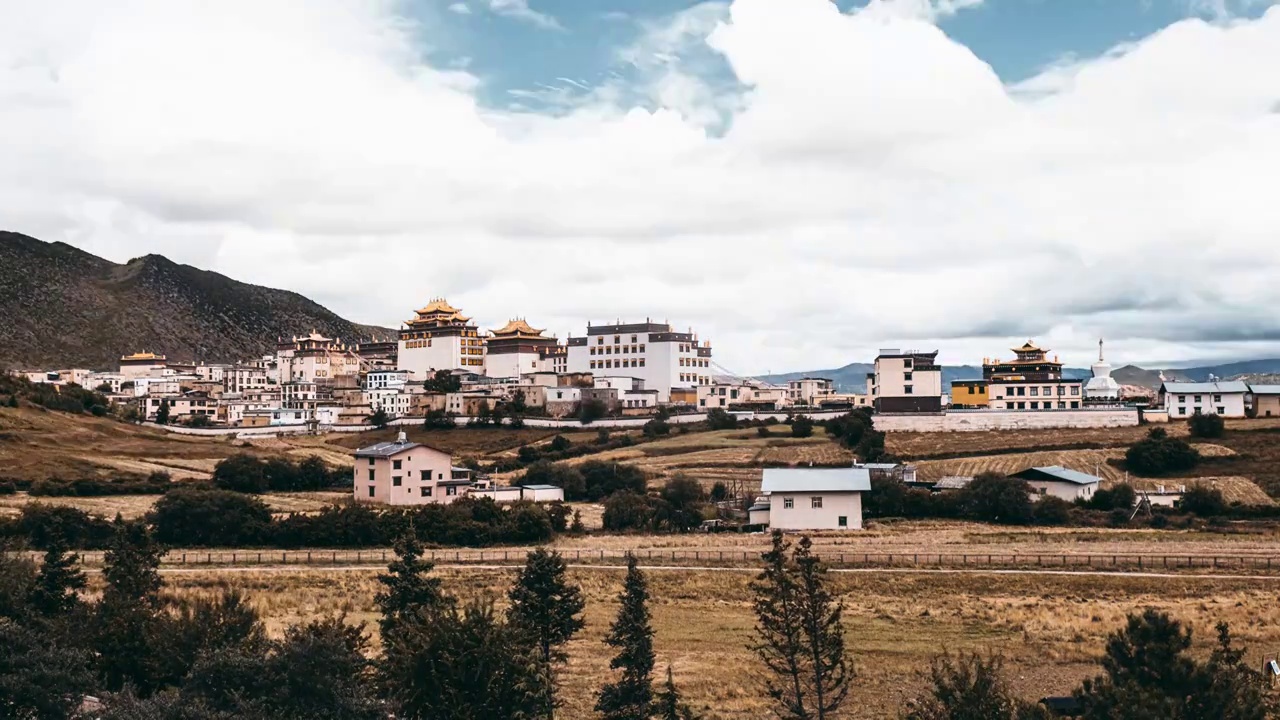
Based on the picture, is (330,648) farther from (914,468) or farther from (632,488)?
(914,468)

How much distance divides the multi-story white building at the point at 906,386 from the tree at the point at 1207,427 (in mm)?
19724

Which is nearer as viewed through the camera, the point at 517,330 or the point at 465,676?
the point at 465,676

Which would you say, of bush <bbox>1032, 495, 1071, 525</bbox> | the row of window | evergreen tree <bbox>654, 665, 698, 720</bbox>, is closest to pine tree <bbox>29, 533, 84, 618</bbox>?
evergreen tree <bbox>654, 665, 698, 720</bbox>

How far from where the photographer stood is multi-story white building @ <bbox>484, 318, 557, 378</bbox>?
137750mm

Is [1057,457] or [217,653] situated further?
[1057,457]

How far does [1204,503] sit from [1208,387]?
116 ft

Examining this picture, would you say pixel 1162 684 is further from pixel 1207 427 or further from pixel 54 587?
pixel 1207 427

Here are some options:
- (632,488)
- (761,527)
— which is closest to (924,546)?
(761,527)

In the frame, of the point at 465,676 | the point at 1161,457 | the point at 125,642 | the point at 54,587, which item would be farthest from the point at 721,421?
the point at 465,676

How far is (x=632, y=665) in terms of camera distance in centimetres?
2272

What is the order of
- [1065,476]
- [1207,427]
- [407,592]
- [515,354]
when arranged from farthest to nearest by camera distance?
[515,354]
[1207,427]
[1065,476]
[407,592]

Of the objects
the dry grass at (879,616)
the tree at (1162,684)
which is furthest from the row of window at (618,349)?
→ the tree at (1162,684)

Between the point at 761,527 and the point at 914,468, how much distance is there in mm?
19871

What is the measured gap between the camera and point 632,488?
69688 millimetres
